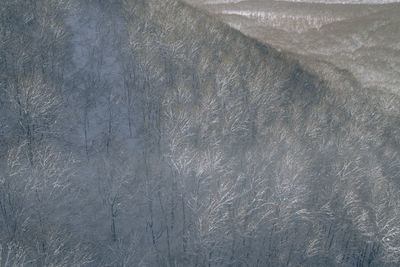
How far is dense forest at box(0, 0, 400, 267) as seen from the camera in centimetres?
2372

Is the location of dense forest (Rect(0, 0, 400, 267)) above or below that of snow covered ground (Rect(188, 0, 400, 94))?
below

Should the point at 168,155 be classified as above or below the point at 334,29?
below

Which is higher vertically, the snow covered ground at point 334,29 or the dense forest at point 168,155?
the snow covered ground at point 334,29

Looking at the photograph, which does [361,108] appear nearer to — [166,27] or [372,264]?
[372,264]

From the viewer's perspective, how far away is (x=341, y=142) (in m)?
31.4

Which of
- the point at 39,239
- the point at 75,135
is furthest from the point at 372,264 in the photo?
the point at 75,135

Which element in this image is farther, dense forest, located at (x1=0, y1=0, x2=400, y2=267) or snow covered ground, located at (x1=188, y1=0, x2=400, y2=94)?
snow covered ground, located at (x1=188, y1=0, x2=400, y2=94)

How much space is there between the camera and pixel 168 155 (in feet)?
88.6

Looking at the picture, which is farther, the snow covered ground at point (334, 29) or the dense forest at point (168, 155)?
the snow covered ground at point (334, 29)

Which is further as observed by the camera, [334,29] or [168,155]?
[334,29]

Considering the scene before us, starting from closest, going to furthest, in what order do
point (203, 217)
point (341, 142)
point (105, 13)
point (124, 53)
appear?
point (203, 217)
point (341, 142)
point (124, 53)
point (105, 13)

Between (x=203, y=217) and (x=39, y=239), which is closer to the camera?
(x=39, y=239)

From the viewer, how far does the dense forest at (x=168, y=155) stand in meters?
23.7

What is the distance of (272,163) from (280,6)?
58074 mm
